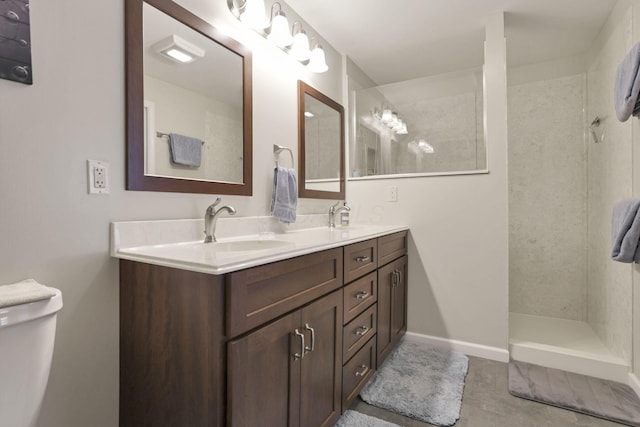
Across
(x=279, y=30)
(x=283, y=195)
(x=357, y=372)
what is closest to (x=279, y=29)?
(x=279, y=30)

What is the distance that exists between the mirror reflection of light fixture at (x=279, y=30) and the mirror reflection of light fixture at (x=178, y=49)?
498 mm

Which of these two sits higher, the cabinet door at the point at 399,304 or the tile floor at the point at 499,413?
the cabinet door at the point at 399,304

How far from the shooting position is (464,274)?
2102 mm

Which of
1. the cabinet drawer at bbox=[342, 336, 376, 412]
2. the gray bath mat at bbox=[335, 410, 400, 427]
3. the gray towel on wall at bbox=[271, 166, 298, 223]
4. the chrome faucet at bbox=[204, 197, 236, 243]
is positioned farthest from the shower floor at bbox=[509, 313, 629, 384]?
the chrome faucet at bbox=[204, 197, 236, 243]

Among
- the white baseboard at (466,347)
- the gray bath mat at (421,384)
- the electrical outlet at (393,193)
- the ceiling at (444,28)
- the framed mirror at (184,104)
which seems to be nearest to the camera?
the framed mirror at (184,104)

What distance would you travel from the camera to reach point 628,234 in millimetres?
1471

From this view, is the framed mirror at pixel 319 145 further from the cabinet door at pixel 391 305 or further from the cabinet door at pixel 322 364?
the cabinet door at pixel 322 364

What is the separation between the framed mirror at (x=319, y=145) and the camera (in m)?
2.00

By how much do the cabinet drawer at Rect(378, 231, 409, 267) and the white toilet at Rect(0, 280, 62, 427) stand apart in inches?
55.6

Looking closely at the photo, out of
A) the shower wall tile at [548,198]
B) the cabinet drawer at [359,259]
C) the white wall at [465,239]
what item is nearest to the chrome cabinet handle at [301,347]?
the cabinet drawer at [359,259]

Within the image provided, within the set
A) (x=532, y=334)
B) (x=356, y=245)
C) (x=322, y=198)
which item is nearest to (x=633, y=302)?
(x=532, y=334)

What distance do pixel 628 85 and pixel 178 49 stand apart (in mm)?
2038

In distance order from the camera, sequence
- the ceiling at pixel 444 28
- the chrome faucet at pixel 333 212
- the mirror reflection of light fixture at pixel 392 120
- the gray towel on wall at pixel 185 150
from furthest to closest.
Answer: the mirror reflection of light fixture at pixel 392 120
the chrome faucet at pixel 333 212
the ceiling at pixel 444 28
the gray towel on wall at pixel 185 150

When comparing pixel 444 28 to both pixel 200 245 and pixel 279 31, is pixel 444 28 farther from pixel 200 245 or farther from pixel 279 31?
pixel 200 245
